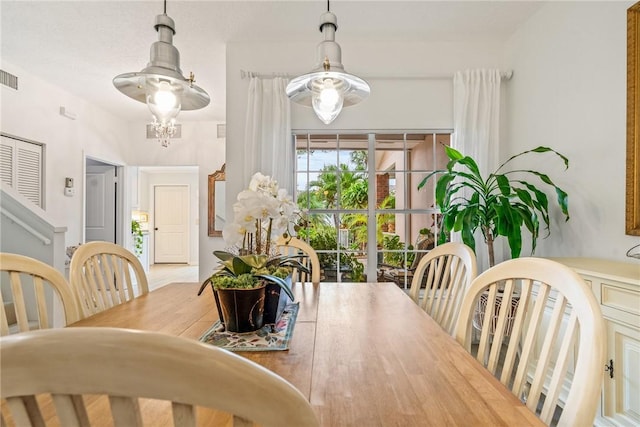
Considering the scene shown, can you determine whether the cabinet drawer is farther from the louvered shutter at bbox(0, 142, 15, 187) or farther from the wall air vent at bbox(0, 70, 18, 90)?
the wall air vent at bbox(0, 70, 18, 90)

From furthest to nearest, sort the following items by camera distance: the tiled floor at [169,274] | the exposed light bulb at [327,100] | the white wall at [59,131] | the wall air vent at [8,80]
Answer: the tiled floor at [169,274] < the white wall at [59,131] < the wall air vent at [8,80] < the exposed light bulb at [327,100]

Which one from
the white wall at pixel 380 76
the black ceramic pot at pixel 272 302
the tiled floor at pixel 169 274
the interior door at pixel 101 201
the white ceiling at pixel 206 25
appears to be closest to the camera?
the black ceramic pot at pixel 272 302

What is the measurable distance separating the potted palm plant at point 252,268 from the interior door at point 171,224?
8.16 meters

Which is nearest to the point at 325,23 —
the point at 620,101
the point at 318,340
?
the point at 318,340

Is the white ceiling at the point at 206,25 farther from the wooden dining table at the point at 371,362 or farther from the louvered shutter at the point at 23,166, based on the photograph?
the wooden dining table at the point at 371,362

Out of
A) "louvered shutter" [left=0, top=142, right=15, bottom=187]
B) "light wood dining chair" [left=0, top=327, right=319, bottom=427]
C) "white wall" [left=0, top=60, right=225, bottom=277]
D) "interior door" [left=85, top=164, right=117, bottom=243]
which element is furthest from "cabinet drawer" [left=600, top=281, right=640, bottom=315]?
"interior door" [left=85, top=164, right=117, bottom=243]

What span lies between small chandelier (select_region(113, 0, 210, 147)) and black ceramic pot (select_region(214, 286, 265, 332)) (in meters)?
1.01

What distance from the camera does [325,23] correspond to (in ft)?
5.33

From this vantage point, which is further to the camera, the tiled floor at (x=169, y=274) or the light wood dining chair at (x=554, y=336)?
the tiled floor at (x=169, y=274)

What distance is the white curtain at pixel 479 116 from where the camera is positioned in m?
3.20

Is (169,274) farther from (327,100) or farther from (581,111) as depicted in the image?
Answer: (581,111)

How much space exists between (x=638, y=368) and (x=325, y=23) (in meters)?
2.09

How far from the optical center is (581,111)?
7.91 feet

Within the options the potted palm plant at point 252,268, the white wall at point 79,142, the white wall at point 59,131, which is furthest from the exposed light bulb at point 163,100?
the white wall at point 59,131
